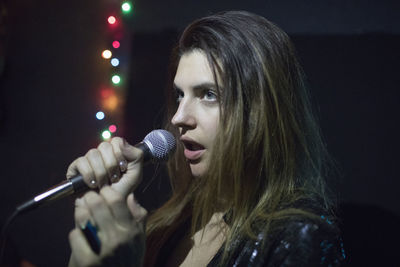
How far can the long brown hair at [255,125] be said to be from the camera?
1.21 m

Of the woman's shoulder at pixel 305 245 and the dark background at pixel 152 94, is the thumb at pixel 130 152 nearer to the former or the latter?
the woman's shoulder at pixel 305 245

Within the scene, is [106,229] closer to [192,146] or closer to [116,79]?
[192,146]

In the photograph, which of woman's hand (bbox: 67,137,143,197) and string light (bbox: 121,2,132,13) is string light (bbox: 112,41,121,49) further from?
woman's hand (bbox: 67,137,143,197)

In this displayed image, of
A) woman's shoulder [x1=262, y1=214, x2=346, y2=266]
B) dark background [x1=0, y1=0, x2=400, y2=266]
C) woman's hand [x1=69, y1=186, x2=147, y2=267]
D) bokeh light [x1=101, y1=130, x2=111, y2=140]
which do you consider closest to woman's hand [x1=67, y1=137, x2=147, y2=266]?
woman's hand [x1=69, y1=186, x2=147, y2=267]

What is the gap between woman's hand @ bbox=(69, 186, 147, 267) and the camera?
90 cm

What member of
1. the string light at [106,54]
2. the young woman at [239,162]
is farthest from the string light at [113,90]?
the young woman at [239,162]

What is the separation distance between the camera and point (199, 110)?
4.21 ft

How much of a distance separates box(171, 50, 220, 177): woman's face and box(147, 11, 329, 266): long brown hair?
35mm

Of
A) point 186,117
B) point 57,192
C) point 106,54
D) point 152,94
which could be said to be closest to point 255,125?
point 186,117

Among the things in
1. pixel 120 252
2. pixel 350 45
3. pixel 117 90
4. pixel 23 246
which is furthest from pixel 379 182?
pixel 23 246

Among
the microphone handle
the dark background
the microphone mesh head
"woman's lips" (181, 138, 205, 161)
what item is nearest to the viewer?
the microphone handle

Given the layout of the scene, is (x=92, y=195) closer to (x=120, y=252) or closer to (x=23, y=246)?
(x=120, y=252)

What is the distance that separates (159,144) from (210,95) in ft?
0.96

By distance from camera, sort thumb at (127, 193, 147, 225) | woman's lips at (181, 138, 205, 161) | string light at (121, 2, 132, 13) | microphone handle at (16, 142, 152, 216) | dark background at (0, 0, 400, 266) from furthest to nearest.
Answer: string light at (121, 2, 132, 13) → dark background at (0, 0, 400, 266) → woman's lips at (181, 138, 205, 161) → thumb at (127, 193, 147, 225) → microphone handle at (16, 142, 152, 216)
